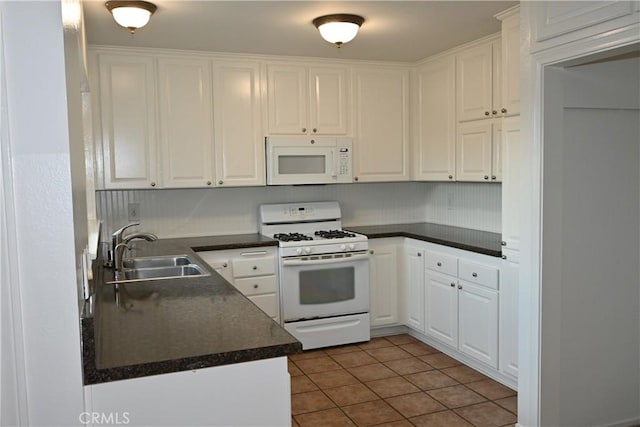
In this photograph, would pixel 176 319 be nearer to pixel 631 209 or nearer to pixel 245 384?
pixel 245 384

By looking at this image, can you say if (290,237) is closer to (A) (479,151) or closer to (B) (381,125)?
(B) (381,125)

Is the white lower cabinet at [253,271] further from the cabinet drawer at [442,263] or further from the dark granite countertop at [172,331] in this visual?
the dark granite countertop at [172,331]

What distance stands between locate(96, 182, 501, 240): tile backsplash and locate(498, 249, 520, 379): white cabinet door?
1.00 meters

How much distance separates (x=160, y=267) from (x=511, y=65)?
95.1 inches

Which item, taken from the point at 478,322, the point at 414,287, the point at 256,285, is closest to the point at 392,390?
the point at 478,322

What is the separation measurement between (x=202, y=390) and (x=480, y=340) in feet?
8.33

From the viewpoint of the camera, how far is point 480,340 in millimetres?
3691

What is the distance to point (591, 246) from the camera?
279 cm

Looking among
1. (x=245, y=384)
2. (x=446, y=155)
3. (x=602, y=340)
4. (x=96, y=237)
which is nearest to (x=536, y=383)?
(x=602, y=340)

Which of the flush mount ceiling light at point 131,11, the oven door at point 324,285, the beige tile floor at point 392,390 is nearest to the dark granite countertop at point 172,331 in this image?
the beige tile floor at point 392,390

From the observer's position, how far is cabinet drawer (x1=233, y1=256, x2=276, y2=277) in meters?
4.12

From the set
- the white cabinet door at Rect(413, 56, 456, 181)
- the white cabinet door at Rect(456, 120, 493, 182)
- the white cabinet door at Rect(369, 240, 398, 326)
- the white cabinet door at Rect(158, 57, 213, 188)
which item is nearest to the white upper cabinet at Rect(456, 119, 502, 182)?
the white cabinet door at Rect(456, 120, 493, 182)

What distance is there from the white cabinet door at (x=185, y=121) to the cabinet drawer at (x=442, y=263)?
5.84ft

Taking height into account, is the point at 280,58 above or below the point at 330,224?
above
